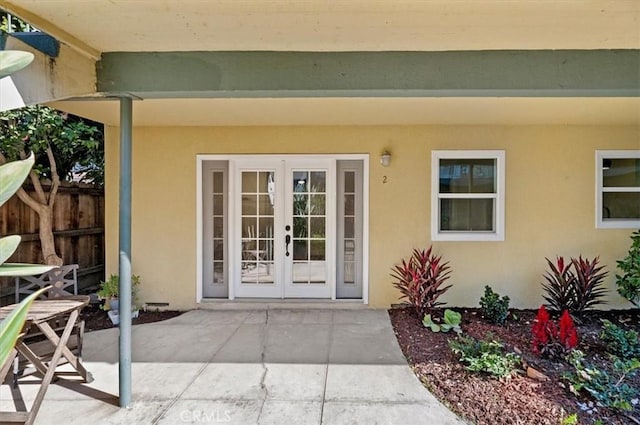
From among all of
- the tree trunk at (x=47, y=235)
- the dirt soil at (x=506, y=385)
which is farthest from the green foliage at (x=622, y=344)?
the tree trunk at (x=47, y=235)

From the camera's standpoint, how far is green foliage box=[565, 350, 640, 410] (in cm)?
290

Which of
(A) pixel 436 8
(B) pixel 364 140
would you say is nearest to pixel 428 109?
(B) pixel 364 140

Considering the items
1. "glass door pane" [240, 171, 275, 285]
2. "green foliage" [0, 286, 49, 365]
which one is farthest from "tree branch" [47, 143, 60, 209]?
"green foliage" [0, 286, 49, 365]

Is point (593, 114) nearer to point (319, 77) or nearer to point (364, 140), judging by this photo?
point (364, 140)

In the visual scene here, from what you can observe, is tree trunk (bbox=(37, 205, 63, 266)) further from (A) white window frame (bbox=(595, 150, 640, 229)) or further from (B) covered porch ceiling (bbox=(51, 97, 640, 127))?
(A) white window frame (bbox=(595, 150, 640, 229))

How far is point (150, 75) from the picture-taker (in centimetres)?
297

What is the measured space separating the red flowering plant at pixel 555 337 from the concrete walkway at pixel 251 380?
1.37 metres

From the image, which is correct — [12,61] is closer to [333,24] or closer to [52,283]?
[333,24]

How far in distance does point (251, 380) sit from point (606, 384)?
9.56 ft

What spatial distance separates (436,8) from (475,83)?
80 cm

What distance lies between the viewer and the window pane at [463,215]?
5848 mm

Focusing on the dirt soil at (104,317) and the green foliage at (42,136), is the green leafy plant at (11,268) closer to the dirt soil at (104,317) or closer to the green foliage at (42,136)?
the green foliage at (42,136)

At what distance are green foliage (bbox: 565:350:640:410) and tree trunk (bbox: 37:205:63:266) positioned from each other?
6.20 meters

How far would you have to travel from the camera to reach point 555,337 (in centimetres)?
379
